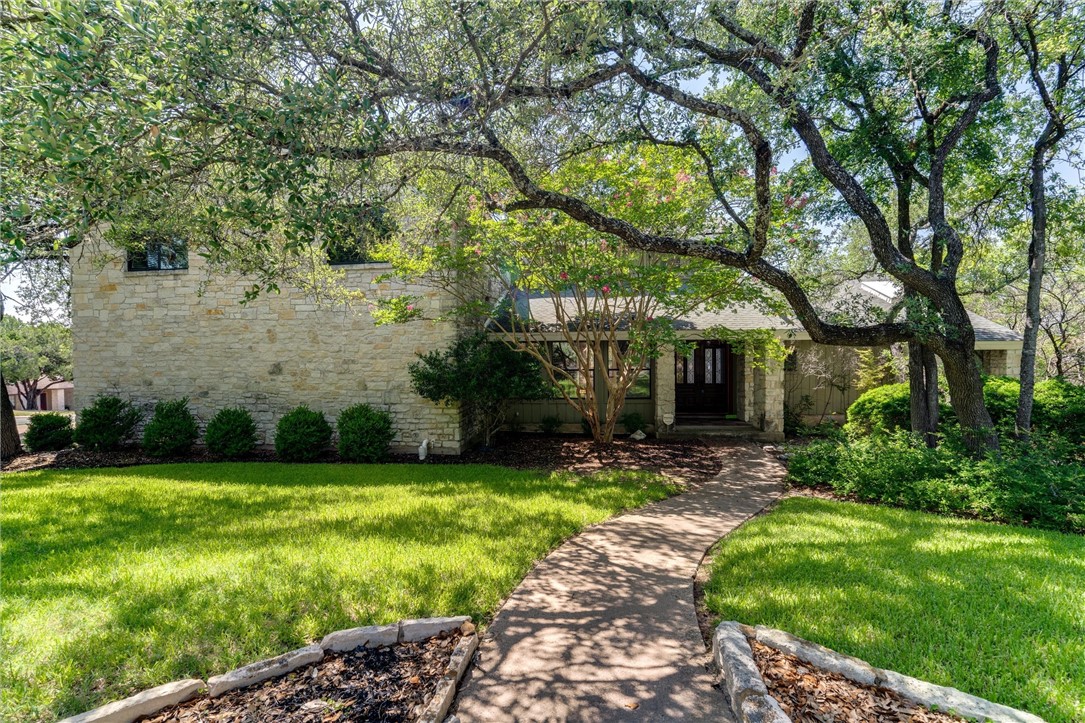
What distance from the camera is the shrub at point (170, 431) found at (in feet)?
32.1

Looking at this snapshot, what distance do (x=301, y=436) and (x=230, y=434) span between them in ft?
5.56

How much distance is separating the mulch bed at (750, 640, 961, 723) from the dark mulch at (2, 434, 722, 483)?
543cm

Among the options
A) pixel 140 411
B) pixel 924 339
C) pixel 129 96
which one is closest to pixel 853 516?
pixel 924 339

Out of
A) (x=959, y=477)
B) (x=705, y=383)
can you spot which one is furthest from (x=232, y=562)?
(x=705, y=383)

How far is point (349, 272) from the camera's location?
1006 centimetres

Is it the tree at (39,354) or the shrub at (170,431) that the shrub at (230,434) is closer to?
the shrub at (170,431)

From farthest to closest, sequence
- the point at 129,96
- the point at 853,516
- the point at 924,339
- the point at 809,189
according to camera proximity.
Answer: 1. the point at 809,189
2. the point at 924,339
3. the point at 853,516
4. the point at 129,96

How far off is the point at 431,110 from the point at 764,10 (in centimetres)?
456

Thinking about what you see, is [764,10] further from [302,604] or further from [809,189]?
[302,604]

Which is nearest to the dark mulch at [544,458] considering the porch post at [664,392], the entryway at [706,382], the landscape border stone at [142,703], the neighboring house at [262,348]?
the neighboring house at [262,348]

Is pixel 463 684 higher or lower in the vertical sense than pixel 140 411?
lower

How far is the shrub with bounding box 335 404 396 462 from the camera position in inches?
368

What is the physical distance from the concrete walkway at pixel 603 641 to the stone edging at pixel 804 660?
155mm

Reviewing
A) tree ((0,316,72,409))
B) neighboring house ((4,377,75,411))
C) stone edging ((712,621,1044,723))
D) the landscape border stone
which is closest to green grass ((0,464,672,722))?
the landscape border stone
